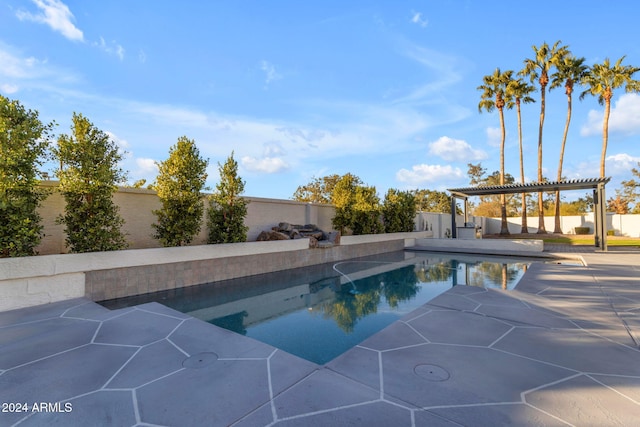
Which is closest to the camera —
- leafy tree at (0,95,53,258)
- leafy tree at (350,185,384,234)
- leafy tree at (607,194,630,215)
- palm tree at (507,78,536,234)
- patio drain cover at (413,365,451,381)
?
patio drain cover at (413,365,451,381)

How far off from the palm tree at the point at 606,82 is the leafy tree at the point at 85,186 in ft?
85.7

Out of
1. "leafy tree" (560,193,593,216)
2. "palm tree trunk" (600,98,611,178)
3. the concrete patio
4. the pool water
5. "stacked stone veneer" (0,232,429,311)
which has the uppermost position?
"palm tree trunk" (600,98,611,178)

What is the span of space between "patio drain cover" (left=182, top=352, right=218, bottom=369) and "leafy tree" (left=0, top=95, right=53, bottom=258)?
13.6 ft

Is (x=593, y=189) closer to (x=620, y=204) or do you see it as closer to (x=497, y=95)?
(x=497, y=95)

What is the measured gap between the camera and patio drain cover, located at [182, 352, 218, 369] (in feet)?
8.73

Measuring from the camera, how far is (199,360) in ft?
9.09

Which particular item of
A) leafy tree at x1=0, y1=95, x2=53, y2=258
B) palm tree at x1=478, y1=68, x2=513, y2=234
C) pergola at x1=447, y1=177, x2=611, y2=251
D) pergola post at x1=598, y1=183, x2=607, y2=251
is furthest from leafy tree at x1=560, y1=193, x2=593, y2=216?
leafy tree at x1=0, y1=95, x2=53, y2=258

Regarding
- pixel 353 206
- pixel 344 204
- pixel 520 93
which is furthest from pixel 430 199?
pixel 344 204

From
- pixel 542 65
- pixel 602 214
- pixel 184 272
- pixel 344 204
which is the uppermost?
pixel 542 65

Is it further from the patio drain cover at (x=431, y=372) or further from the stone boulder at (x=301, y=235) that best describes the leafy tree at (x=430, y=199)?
the patio drain cover at (x=431, y=372)

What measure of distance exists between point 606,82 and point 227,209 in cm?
2452

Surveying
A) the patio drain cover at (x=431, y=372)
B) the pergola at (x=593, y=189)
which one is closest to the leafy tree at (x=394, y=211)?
the pergola at (x=593, y=189)

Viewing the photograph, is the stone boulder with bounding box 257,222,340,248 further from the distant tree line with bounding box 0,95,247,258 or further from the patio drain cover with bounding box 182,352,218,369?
the patio drain cover with bounding box 182,352,218,369

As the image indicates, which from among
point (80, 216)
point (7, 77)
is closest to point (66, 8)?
point (7, 77)
